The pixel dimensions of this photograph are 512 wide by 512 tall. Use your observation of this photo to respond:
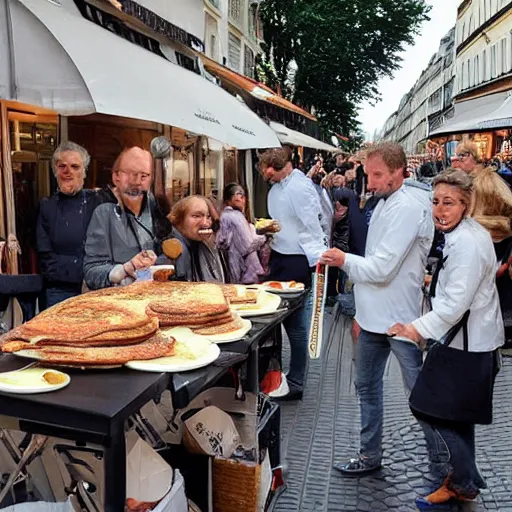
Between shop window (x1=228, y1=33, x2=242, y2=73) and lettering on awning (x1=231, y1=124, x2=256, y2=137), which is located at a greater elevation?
shop window (x1=228, y1=33, x2=242, y2=73)

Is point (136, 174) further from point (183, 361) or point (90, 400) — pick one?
point (90, 400)

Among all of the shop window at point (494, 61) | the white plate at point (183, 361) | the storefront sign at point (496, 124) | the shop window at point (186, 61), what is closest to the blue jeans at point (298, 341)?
the white plate at point (183, 361)

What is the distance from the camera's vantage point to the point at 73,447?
2.28 metres

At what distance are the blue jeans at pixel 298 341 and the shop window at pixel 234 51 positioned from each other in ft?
51.2

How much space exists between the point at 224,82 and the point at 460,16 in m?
32.8

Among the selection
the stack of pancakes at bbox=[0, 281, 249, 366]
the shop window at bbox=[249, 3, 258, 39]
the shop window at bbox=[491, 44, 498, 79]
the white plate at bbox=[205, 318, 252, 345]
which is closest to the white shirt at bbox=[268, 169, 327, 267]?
the stack of pancakes at bbox=[0, 281, 249, 366]

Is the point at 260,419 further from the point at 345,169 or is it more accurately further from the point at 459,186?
the point at 345,169

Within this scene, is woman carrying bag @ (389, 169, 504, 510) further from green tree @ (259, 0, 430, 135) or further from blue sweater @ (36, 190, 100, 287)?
green tree @ (259, 0, 430, 135)

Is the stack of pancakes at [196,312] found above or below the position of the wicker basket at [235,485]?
above

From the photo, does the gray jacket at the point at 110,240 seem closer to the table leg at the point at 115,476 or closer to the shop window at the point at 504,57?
the table leg at the point at 115,476

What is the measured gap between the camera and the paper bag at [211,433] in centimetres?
273

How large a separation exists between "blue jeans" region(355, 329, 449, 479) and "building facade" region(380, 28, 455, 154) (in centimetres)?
3949

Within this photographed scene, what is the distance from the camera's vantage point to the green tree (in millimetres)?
24016

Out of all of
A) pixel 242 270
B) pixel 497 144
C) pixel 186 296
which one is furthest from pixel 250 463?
pixel 497 144
